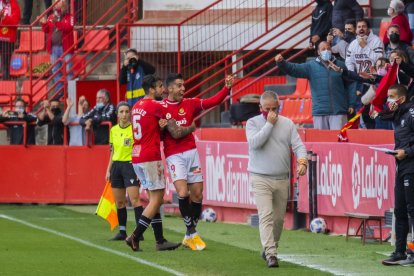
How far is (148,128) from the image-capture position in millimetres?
16141

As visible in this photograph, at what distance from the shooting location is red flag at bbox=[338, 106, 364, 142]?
19.1m

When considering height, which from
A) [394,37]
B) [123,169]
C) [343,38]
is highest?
[343,38]

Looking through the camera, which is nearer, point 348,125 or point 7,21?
point 348,125

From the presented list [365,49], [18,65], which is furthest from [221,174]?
[18,65]

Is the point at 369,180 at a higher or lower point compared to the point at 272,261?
higher

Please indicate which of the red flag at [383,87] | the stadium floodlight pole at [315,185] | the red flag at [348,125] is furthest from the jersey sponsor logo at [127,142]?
the red flag at [383,87]

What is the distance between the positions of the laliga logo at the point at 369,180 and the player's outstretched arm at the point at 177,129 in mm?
2879

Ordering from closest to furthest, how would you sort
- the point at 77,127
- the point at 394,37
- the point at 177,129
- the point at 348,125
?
the point at 177,129, the point at 348,125, the point at 394,37, the point at 77,127

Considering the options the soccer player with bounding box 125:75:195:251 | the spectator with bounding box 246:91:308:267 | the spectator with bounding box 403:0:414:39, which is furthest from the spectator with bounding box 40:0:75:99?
the spectator with bounding box 246:91:308:267

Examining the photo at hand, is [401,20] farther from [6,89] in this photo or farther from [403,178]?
Result: [6,89]

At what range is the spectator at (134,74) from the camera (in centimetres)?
2481

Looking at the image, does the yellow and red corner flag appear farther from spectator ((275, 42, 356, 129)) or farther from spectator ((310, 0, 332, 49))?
spectator ((310, 0, 332, 49))

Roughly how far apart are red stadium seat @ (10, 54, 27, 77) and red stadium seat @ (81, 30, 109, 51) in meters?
1.46

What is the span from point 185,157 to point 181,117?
0.48m
